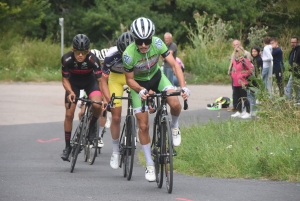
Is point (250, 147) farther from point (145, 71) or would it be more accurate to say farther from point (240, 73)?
point (240, 73)

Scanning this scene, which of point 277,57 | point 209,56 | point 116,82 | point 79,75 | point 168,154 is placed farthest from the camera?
point 209,56

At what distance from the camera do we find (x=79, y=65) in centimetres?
1179

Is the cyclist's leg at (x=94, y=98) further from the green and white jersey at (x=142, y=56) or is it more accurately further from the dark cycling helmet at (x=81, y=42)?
the green and white jersey at (x=142, y=56)

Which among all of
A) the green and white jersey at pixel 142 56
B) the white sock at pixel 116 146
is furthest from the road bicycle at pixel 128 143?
the green and white jersey at pixel 142 56

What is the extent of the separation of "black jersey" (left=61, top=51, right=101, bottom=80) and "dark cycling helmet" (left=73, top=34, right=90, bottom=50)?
0.86 feet

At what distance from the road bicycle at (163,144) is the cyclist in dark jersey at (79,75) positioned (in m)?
2.19

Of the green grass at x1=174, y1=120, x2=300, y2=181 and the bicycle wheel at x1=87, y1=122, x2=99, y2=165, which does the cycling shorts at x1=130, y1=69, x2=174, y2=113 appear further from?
the bicycle wheel at x1=87, y1=122, x2=99, y2=165

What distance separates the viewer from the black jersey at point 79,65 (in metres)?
11.6

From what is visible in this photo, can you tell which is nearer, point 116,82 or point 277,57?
point 116,82

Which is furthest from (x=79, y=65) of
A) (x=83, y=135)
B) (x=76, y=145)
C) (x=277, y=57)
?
(x=277, y=57)

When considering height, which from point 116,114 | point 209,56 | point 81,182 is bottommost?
point 81,182

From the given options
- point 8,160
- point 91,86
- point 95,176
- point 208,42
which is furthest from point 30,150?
point 208,42

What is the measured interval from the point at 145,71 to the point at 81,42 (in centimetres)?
183

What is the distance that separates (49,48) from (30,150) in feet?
62.2
